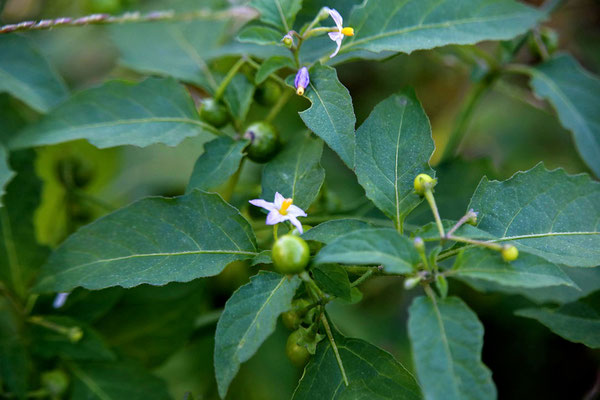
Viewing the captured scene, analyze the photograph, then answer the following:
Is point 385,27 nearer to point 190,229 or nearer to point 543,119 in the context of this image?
point 190,229

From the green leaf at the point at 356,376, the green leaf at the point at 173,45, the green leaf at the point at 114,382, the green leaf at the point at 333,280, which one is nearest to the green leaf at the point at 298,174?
the green leaf at the point at 333,280

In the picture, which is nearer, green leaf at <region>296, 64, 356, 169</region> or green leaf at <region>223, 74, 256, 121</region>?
green leaf at <region>296, 64, 356, 169</region>

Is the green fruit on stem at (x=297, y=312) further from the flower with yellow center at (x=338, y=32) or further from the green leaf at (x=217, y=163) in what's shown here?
the flower with yellow center at (x=338, y=32)

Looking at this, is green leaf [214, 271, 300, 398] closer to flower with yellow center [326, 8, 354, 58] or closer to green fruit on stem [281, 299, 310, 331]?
green fruit on stem [281, 299, 310, 331]

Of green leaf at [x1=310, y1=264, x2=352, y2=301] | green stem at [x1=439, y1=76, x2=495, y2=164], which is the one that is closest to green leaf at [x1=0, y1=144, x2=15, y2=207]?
green leaf at [x1=310, y1=264, x2=352, y2=301]

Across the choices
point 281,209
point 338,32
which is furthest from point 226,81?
point 281,209
